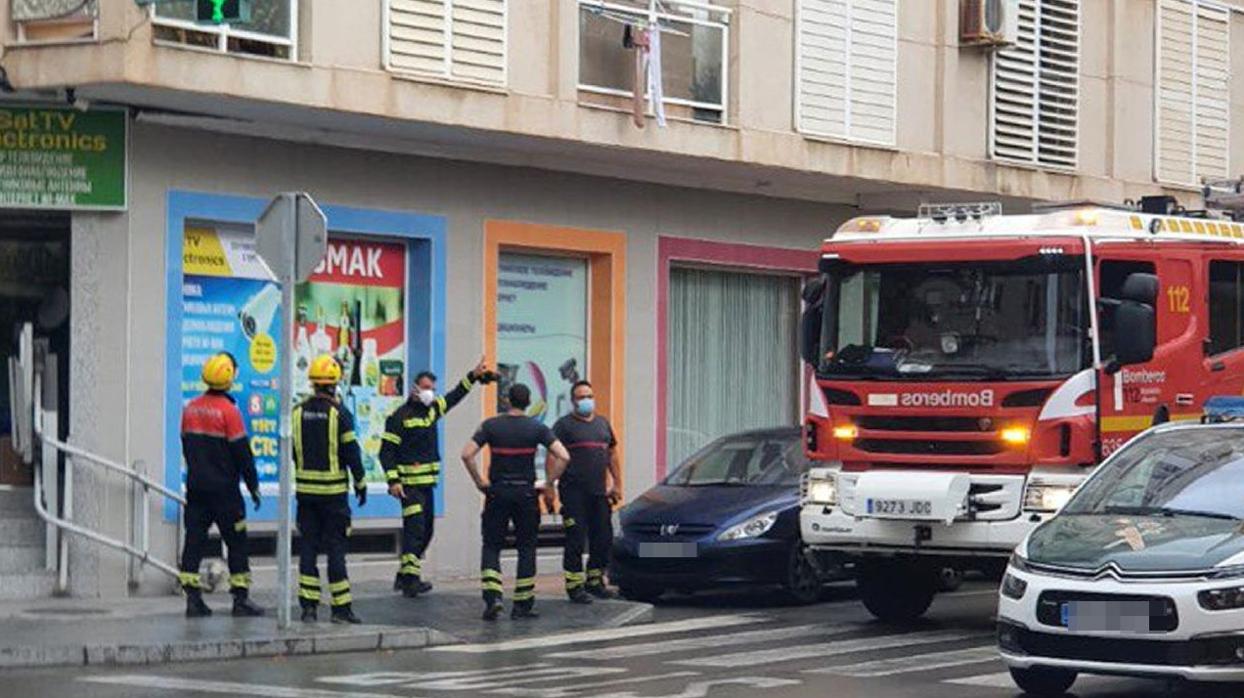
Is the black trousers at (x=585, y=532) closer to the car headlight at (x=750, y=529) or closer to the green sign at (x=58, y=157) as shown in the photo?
the car headlight at (x=750, y=529)

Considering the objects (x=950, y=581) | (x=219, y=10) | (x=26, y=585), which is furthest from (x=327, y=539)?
(x=950, y=581)

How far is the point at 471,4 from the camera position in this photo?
21422 millimetres

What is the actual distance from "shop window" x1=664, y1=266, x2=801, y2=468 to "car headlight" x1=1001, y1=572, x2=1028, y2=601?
12.0 meters

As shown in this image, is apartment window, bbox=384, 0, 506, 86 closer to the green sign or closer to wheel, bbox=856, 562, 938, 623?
the green sign

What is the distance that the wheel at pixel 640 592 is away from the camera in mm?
20109

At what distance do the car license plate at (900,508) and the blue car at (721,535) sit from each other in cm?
229

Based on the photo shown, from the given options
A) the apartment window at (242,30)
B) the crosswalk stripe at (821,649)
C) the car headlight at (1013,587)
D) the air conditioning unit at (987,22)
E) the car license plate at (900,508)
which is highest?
the air conditioning unit at (987,22)

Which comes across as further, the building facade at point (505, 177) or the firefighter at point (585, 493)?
the building facade at point (505, 177)

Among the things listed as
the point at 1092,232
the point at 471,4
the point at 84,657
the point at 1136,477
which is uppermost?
the point at 471,4

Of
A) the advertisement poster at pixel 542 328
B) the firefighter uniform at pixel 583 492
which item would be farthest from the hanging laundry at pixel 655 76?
the firefighter uniform at pixel 583 492

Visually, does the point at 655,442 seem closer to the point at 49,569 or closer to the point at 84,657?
the point at 49,569

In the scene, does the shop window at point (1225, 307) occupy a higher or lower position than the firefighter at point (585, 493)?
higher

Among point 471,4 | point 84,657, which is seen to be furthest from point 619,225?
point 84,657

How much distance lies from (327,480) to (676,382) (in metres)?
8.64
